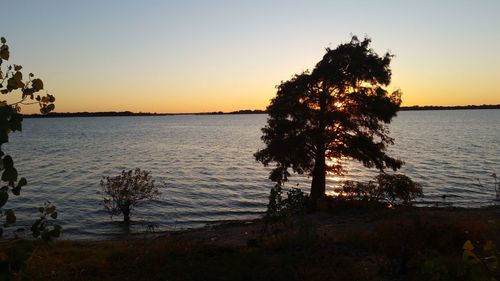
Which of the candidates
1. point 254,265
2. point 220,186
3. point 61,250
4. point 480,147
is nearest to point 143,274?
point 254,265

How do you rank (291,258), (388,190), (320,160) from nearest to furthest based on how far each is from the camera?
(291,258) < (320,160) < (388,190)

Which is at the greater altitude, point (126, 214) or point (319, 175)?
point (319, 175)

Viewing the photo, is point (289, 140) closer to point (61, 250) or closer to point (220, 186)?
point (61, 250)

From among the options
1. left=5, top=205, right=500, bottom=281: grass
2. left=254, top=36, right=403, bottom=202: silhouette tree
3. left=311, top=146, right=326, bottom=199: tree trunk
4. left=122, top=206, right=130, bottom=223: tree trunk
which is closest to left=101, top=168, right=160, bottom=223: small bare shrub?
left=122, top=206, right=130, bottom=223: tree trunk

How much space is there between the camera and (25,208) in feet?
108

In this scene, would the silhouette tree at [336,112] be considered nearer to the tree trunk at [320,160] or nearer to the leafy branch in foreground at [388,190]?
the tree trunk at [320,160]

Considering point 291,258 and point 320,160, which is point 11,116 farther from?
point 320,160

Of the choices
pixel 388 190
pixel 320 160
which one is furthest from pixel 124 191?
pixel 388 190

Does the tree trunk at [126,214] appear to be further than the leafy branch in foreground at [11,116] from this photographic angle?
Yes

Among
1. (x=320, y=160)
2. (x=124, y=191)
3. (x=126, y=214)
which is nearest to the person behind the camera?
(x=320, y=160)

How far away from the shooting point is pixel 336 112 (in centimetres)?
2583

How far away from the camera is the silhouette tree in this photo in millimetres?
25797

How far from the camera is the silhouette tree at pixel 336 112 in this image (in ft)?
84.6

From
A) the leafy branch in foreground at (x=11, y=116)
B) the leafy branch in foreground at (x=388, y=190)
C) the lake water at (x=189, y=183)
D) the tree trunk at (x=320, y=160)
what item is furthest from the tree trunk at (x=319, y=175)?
the leafy branch in foreground at (x=11, y=116)
